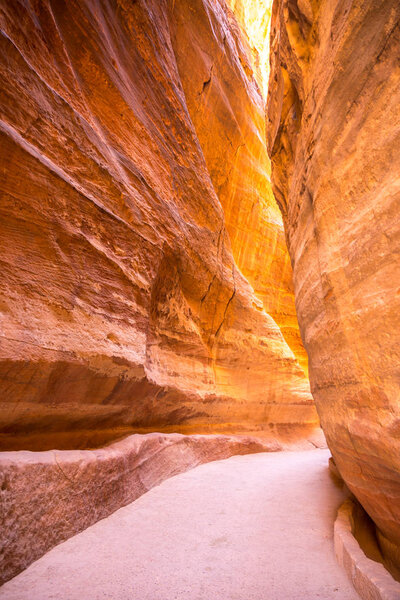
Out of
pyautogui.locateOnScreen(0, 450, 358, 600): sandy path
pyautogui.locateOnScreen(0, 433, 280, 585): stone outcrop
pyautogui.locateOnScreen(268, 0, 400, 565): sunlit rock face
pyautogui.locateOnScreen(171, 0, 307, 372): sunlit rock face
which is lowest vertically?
pyautogui.locateOnScreen(0, 450, 358, 600): sandy path

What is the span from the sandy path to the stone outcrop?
0.10 metres

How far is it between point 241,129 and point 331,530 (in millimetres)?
12685

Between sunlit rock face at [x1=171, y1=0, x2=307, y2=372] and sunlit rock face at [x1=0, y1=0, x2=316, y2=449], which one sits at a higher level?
sunlit rock face at [x1=171, y1=0, x2=307, y2=372]

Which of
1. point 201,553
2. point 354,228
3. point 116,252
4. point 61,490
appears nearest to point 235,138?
point 116,252

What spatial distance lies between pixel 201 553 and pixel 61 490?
51.3 inches

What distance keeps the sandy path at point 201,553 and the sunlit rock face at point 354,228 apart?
0.78 meters

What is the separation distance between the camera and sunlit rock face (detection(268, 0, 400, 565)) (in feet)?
6.62

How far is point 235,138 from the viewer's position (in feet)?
37.4

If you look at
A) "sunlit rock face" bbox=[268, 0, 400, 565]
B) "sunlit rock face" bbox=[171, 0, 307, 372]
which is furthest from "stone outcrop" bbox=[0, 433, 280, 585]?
"sunlit rock face" bbox=[171, 0, 307, 372]

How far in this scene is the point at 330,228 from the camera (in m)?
2.82

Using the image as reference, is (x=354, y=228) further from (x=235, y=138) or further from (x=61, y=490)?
(x=235, y=138)

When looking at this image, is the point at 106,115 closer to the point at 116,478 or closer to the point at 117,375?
the point at 117,375

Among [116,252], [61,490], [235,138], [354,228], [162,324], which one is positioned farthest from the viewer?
[235,138]

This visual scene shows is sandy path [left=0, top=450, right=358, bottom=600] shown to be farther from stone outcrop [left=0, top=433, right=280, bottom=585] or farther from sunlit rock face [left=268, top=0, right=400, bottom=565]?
sunlit rock face [left=268, top=0, right=400, bottom=565]
